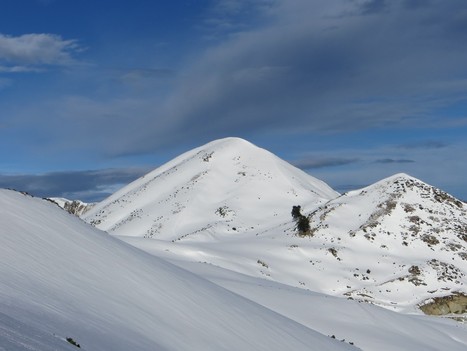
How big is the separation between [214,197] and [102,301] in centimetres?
6505

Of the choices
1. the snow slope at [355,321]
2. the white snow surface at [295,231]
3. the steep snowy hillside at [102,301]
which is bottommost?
the steep snowy hillside at [102,301]

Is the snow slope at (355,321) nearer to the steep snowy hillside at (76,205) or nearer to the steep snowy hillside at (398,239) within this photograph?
the steep snowy hillside at (398,239)

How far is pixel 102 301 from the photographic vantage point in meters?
12.6

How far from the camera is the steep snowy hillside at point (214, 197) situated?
224ft

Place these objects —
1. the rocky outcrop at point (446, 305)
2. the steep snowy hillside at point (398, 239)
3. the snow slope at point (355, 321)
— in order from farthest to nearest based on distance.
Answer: the steep snowy hillside at point (398, 239) < the rocky outcrop at point (446, 305) < the snow slope at point (355, 321)

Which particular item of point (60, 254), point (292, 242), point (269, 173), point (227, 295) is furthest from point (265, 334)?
point (269, 173)

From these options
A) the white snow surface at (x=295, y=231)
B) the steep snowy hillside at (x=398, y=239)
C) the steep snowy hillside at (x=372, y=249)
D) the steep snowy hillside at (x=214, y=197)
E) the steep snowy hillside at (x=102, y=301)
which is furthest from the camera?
the steep snowy hillside at (x=214, y=197)

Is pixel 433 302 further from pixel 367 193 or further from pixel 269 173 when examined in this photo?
pixel 269 173

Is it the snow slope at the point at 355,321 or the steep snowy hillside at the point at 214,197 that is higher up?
the steep snowy hillside at the point at 214,197

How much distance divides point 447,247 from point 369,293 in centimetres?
1335

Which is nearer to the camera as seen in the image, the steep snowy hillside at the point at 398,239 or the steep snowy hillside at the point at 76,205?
the steep snowy hillside at the point at 398,239

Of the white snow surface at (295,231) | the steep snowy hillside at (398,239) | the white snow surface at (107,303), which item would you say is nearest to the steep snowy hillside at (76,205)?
the white snow surface at (295,231)

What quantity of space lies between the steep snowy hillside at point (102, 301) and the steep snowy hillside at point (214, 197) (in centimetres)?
3778

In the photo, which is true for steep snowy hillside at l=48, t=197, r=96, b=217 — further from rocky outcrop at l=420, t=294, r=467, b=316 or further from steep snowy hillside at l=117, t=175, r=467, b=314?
rocky outcrop at l=420, t=294, r=467, b=316
